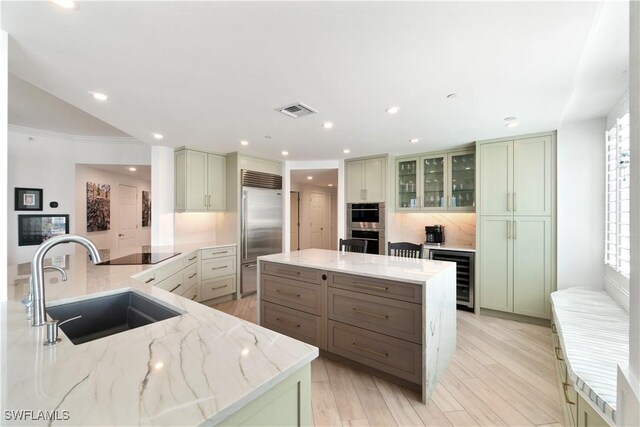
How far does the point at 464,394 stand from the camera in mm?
1990

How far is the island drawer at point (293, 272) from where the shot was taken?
237 centimetres

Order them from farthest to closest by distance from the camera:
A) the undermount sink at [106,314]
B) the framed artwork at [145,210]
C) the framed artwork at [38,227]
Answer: the framed artwork at [145,210]
the framed artwork at [38,227]
the undermount sink at [106,314]

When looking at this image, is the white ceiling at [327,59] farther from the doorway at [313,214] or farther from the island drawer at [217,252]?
the doorway at [313,214]

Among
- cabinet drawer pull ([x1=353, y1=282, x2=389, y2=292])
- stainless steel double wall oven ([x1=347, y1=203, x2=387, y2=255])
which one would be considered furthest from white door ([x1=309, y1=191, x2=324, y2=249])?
cabinet drawer pull ([x1=353, y1=282, x2=389, y2=292])

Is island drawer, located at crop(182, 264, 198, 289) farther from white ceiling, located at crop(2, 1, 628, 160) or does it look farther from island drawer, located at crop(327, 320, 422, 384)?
island drawer, located at crop(327, 320, 422, 384)

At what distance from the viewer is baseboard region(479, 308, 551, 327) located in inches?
126

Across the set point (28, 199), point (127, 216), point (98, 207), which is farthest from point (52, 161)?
point (127, 216)

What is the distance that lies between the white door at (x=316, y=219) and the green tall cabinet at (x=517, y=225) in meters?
4.94

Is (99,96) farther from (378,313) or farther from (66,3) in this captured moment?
(378,313)

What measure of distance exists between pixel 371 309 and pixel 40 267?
1890mm

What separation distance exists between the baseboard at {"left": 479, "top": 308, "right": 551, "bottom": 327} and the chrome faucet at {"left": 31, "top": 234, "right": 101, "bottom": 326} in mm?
4072

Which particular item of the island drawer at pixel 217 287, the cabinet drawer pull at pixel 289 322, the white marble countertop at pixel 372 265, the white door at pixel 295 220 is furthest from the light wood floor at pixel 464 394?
the white door at pixel 295 220

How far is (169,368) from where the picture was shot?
781 millimetres

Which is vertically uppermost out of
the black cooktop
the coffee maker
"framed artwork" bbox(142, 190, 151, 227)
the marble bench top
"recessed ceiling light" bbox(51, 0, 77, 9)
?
"recessed ceiling light" bbox(51, 0, 77, 9)
